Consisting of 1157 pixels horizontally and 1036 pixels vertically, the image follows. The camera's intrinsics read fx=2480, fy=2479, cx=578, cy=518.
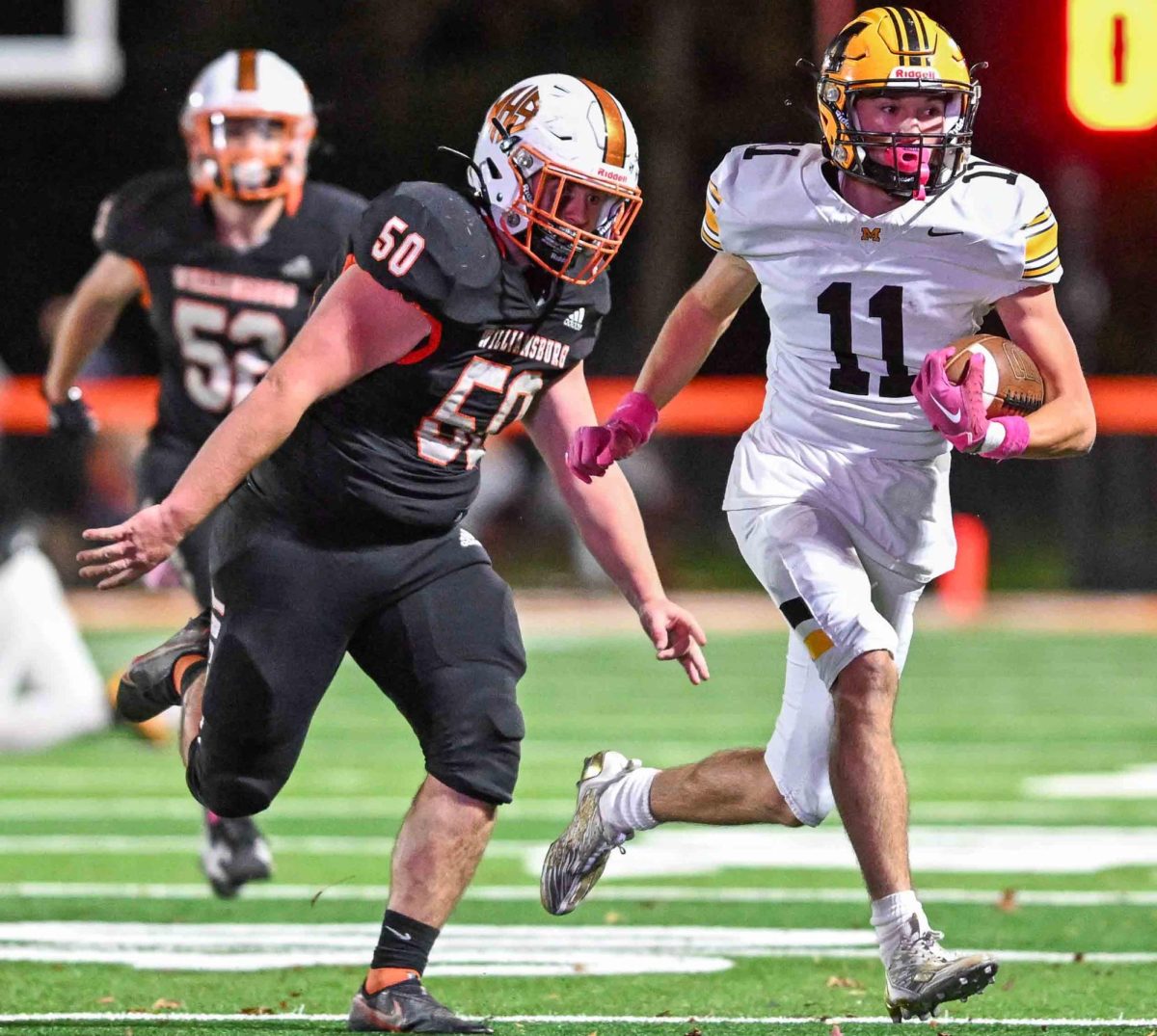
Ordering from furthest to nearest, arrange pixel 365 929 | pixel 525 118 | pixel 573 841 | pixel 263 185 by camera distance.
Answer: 1. pixel 263 185
2. pixel 365 929
3. pixel 573 841
4. pixel 525 118

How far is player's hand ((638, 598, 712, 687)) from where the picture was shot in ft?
15.5

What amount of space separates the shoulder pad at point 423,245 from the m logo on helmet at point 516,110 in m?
0.18

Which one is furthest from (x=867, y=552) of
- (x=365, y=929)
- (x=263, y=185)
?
(x=263, y=185)

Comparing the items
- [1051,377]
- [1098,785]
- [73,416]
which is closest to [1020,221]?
[1051,377]

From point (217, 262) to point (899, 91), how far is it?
7.53ft

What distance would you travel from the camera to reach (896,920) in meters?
4.35

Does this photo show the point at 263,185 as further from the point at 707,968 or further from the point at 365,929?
the point at 707,968

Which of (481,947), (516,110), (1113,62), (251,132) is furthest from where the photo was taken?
(1113,62)

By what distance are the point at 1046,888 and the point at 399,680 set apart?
2.54m

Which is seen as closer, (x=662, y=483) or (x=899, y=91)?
(x=899, y=91)

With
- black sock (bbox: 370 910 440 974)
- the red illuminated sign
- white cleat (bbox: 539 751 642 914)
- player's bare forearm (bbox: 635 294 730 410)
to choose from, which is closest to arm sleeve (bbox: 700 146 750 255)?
player's bare forearm (bbox: 635 294 730 410)

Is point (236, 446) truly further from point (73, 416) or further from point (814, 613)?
point (73, 416)

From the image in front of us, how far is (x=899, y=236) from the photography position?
186 inches

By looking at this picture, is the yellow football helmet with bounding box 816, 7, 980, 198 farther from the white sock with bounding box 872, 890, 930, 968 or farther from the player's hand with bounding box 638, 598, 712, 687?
the white sock with bounding box 872, 890, 930, 968
